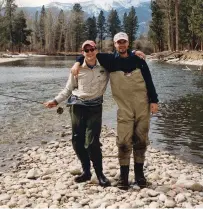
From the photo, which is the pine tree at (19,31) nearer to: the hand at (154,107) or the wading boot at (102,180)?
the wading boot at (102,180)

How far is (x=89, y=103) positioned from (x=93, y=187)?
1258 mm

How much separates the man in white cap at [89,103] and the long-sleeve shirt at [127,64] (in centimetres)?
12

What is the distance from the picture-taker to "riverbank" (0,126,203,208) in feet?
16.9

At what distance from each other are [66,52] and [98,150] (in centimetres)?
9539

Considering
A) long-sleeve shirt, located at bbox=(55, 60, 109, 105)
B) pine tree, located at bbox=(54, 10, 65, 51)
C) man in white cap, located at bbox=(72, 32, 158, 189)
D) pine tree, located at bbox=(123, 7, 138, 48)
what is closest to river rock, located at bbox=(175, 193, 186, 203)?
man in white cap, located at bbox=(72, 32, 158, 189)

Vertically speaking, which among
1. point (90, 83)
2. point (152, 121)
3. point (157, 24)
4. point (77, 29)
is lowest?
point (152, 121)

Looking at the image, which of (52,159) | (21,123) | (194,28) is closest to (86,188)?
(52,159)

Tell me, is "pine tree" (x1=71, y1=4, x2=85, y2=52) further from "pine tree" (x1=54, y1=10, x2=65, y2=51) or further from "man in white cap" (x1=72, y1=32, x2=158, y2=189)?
"man in white cap" (x1=72, y1=32, x2=158, y2=189)

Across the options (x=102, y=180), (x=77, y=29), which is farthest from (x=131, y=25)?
(x=102, y=180)

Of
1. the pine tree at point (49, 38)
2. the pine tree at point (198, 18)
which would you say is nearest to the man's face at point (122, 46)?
the pine tree at point (198, 18)

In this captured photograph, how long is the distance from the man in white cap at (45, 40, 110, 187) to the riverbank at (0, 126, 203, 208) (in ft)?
1.60

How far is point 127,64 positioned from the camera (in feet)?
18.0

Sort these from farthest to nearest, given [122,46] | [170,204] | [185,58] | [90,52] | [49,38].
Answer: [49,38], [185,58], [90,52], [122,46], [170,204]

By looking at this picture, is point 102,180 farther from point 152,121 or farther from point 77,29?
point 77,29
